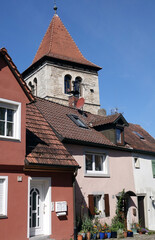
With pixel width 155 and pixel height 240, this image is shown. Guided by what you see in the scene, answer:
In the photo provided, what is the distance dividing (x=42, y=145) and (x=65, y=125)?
12.7 ft

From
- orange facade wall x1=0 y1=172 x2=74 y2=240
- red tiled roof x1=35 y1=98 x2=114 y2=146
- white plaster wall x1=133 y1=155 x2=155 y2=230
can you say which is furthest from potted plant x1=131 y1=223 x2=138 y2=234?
orange facade wall x1=0 y1=172 x2=74 y2=240

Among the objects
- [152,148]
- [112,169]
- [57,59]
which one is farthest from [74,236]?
[57,59]

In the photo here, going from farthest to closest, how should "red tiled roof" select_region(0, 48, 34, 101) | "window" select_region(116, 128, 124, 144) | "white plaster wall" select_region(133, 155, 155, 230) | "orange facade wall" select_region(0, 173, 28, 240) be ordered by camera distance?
"white plaster wall" select_region(133, 155, 155, 230) → "window" select_region(116, 128, 124, 144) → "red tiled roof" select_region(0, 48, 34, 101) → "orange facade wall" select_region(0, 173, 28, 240)

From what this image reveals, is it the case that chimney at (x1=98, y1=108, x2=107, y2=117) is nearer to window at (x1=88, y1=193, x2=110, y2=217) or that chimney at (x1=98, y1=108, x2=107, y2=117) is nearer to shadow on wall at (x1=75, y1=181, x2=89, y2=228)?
window at (x1=88, y1=193, x2=110, y2=217)

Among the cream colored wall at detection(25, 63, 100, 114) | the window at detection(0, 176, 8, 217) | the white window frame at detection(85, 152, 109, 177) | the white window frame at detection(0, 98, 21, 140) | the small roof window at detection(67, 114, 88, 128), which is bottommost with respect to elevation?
the window at detection(0, 176, 8, 217)

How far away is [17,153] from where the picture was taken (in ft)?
32.5

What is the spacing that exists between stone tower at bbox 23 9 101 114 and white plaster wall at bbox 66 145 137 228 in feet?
48.4

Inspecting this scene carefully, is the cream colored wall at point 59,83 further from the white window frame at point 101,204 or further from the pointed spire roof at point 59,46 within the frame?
the white window frame at point 101,204

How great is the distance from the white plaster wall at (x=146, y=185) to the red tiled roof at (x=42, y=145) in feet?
24.8

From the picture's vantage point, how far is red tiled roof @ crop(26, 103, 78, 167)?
10.7 meters

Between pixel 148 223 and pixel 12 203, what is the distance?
11.3 m

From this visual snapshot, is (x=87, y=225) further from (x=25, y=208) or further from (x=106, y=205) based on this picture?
(x=25, y=208)

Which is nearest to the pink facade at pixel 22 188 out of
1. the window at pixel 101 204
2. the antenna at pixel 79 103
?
the window at pixel 101 204

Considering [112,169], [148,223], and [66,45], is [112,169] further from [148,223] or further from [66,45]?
[66,45]
